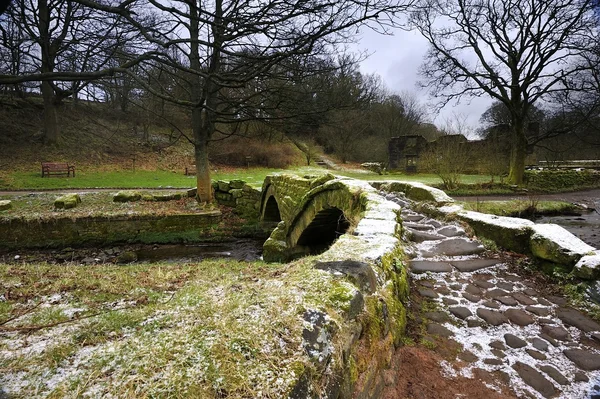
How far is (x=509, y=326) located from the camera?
295 cm

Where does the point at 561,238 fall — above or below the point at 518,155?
below

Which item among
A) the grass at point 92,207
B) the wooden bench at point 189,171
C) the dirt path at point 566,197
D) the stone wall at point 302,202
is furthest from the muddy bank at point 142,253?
the wooden bench at point 189,171

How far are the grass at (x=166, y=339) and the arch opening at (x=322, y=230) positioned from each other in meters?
4.74

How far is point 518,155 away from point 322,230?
43.2 ft

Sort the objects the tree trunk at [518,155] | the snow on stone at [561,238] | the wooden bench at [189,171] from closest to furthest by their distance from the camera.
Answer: the snow on stone at [561,238] → the tree trunk at [518,155] → the wooden bench at [189,171]

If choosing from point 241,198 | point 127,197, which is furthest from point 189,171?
point 241,198

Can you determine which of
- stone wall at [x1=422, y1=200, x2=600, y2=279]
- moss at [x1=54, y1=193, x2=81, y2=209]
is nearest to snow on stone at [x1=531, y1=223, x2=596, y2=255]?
stone wall at [x1=422, y1=200, x2=600, y2=279]

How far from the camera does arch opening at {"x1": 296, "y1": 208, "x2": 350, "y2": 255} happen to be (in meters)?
7.36

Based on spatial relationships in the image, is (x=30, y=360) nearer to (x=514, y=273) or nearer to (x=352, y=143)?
(x=514, y=273)

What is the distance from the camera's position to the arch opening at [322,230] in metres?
7.36

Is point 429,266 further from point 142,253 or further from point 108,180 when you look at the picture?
point 108,180

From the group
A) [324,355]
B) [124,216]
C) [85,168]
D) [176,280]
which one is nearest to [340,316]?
[324,355]

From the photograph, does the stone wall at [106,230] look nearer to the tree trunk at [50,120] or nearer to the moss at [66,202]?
the moss at [66,202]

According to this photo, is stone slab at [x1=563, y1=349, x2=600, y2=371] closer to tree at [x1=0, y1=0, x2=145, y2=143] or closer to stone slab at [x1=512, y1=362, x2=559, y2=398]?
stone slab at [x1=512, y1=362, x2=559, y2=398]
